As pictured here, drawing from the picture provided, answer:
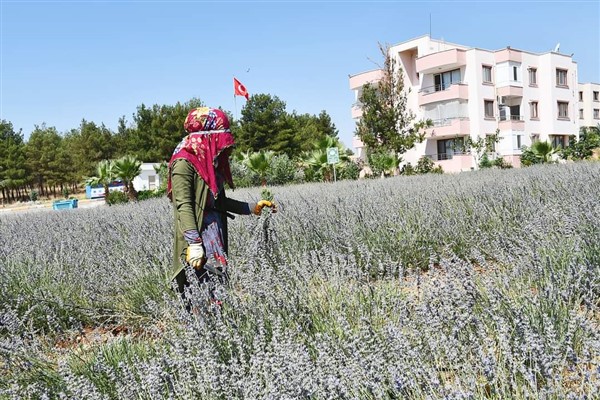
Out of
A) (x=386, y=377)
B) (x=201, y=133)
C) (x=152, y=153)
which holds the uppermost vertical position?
(x=152, y=153)

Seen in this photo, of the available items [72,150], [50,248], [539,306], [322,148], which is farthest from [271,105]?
[539,306]

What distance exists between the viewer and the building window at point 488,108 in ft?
122

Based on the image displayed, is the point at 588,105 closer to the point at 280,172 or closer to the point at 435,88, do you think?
the point at 435,88

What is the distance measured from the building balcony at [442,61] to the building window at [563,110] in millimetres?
10563

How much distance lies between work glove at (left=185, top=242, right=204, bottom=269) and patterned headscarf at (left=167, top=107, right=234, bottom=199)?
0.33 metres

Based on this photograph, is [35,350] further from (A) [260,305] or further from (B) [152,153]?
(B) [152,153]

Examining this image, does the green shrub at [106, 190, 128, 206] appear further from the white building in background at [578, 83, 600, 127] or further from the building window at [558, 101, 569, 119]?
the white building in background at [578, 83, 600, 127]

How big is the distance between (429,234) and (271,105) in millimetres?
47595

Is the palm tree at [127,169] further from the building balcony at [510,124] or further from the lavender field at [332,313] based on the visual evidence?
the building balcony at [510,124]

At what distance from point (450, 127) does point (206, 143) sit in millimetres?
34649

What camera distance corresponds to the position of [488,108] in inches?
1481

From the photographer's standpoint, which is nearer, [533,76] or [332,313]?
[332,313]

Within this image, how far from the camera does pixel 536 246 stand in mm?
3531

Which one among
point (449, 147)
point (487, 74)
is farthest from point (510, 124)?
point (449, 147)
